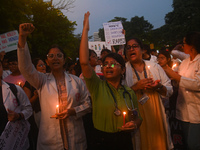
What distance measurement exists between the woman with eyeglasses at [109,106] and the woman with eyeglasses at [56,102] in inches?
14.8

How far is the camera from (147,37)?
3825 cm

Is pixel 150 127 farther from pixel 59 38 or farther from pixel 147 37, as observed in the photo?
pixel 147 37

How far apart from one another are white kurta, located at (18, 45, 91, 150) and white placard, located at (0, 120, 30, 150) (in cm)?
27

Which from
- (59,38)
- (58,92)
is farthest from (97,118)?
(59,38)

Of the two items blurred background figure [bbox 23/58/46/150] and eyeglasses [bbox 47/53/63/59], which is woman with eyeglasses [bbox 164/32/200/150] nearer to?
eyeglasses [bbox 47/53/63/59]

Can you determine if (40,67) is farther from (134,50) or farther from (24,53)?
(134,50)

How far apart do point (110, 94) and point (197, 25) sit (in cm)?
3011

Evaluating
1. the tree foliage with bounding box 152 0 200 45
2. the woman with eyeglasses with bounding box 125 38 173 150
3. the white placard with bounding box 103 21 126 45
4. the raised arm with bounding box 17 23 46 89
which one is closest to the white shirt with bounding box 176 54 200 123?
the woman with eyeglasses with bounding box 125 38 173 150

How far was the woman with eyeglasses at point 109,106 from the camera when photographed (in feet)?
7.35

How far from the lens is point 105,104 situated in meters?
2.31

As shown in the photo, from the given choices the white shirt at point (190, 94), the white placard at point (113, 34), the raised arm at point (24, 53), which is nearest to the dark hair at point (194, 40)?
the white shirt at point (190, 94)

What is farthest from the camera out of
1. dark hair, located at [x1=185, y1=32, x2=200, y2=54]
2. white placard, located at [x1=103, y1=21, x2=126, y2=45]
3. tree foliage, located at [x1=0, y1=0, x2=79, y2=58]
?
tree foliage, located at [x1=0, y1=0, x2=79, y2=58]

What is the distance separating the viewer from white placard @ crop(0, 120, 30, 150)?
2.34m

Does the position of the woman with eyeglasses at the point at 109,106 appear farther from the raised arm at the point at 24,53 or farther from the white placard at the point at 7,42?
the white placard at the point at 7,42
